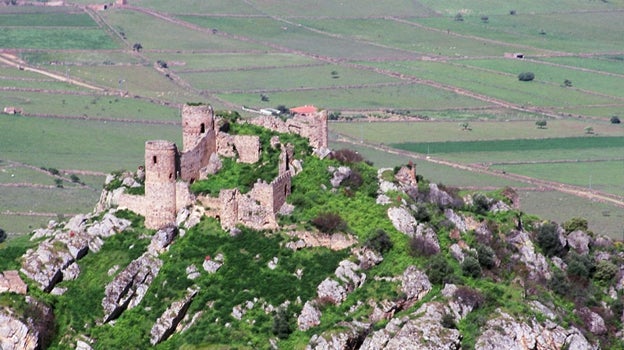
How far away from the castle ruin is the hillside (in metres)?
0.22

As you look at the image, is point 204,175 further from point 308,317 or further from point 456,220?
point 308,317

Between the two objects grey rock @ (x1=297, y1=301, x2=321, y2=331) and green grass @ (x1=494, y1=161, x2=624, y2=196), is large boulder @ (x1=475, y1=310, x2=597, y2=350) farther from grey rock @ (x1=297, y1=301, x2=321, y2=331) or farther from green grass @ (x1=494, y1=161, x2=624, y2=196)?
green grass @ (x1=494, y1=161, x2=624, y2=196)

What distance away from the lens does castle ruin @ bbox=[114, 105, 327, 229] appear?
80.1 meters

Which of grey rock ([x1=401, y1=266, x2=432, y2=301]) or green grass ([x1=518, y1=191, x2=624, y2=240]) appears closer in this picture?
grey rock ([x1=401, y1=266, x2=432, y2=301])

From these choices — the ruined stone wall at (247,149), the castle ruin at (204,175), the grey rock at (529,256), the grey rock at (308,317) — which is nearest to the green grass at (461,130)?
the castle ruin at (204,175)

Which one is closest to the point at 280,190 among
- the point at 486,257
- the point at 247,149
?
the point at 247,149

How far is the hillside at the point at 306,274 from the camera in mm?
73812

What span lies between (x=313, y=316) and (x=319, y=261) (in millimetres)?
4321

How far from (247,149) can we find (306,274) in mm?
11210

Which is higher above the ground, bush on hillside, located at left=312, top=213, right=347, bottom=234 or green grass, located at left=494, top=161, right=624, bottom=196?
bush on hillside, located at left=312, top=213, right=347, bottom=234

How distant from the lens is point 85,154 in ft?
502

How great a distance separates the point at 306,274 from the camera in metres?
76.5

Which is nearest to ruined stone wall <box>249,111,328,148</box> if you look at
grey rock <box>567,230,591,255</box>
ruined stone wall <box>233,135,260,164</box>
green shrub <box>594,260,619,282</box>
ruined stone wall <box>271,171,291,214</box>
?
ruined stone wall <box>233,135,260,164</box>

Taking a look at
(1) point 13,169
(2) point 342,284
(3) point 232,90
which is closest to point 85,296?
(2) point 342,284
